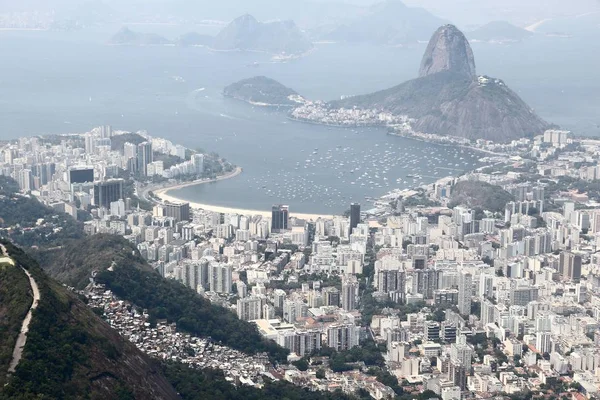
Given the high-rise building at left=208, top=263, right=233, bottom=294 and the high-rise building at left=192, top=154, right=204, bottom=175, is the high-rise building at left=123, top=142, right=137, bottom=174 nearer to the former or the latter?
the high-rise building at left=192, top=154, right=204, bottom=175

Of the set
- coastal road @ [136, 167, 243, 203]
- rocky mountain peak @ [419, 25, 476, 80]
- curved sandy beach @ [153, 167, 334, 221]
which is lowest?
curved sandy beach @ [153, 167, 334, 221]

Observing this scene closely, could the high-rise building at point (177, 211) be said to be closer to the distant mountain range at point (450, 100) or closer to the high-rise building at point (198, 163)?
the high-rise building at point (198, 163)

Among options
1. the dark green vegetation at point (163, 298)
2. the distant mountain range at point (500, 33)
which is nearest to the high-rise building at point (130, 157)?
the dark green vegetation at point (163, 298)

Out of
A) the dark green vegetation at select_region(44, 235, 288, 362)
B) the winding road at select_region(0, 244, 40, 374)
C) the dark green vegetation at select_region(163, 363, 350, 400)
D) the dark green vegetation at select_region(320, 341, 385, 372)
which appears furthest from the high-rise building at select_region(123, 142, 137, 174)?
the winding road at select_region(0, 244, 40, 374)

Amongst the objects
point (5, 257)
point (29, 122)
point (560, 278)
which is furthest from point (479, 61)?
point (5, 257)

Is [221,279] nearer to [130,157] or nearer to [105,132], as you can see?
[130,157]

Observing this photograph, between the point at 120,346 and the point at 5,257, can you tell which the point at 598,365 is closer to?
the point at 120,346
